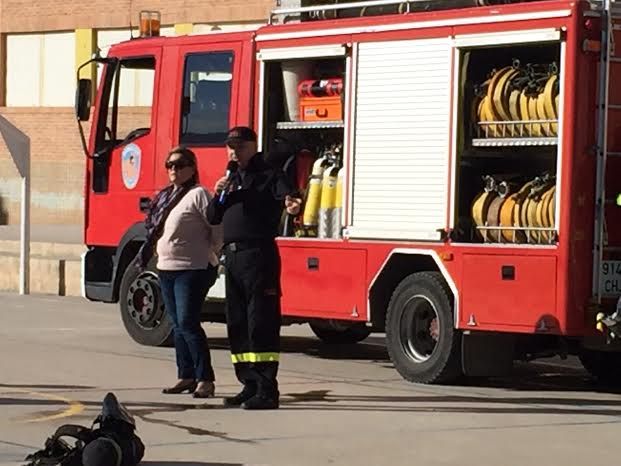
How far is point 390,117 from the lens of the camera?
13.6 meters

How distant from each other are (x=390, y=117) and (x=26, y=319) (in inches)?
260

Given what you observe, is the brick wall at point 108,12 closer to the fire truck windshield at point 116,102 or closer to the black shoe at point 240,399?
the fire truck windshield at point 116,102

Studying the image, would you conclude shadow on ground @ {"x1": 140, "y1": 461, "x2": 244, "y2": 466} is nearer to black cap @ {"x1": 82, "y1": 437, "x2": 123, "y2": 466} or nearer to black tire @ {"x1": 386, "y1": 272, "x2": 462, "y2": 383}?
black cap @ {"x1": 82, "y1": 437, "x2": 123, "y2": 466}

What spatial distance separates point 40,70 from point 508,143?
2641 cm

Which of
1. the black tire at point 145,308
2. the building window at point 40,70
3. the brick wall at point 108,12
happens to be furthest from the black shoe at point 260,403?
the building window at point 40,70

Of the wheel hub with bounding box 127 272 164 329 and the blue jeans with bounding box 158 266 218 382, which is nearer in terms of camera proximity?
the blue jeans with bounding box 158 266 218 382

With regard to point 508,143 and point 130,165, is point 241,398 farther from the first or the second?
point 130,165

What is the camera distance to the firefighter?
11664 millimetres

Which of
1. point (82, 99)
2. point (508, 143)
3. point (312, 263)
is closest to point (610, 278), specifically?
point (508, 143)

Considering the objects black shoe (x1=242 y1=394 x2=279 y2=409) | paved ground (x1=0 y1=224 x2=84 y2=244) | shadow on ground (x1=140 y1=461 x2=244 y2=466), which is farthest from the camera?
paved ground (x1=0 y1=224 x2=84 y2=244)

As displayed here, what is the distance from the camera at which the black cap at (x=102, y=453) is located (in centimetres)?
890

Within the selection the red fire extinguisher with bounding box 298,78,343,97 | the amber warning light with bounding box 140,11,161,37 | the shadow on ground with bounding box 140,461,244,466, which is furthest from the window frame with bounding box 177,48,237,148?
the shadow on ground with bounding box 140,461,244,466

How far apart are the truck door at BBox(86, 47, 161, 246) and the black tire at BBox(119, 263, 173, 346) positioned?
0.59 meters

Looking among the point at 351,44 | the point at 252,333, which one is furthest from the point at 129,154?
the point at 252,333
